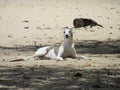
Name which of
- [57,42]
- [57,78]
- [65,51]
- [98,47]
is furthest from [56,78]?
[57,42]

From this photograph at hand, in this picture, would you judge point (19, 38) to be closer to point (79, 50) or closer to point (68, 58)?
point (79, 50)

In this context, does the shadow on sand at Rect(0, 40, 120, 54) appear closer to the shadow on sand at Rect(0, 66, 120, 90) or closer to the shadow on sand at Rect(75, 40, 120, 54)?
the shadow on sand at Rect(75, 40, 120, 54)

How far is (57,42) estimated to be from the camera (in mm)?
17156

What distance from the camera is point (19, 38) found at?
1803 centimetres

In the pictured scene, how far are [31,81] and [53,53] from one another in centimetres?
445

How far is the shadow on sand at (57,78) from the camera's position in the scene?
8164mm

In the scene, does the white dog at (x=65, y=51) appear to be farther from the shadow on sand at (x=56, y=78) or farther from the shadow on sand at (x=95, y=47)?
the shadow on sand at (x=56, y=78)

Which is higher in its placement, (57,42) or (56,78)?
(56,78)

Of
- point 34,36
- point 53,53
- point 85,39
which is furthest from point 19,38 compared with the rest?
point 53,53

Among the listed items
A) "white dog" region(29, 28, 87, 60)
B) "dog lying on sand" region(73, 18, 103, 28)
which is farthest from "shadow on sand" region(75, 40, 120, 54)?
"dog lying on sand" region(73, 18, 103, 28)

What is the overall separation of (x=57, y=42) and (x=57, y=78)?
8.03 metres

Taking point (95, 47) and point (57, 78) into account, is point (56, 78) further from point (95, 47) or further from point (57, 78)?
point (95, 47)

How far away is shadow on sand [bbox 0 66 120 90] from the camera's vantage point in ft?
26.8

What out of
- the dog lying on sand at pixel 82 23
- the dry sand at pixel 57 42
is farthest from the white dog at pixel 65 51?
the dog lying on sand at pixel 82 23
